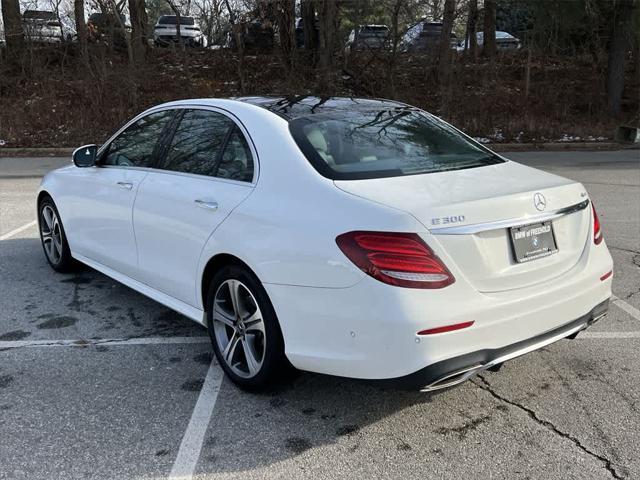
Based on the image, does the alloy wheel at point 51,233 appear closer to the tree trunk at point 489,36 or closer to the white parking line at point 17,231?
the white parking line at point 17,231

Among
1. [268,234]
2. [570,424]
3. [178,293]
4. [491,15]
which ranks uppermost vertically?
[491,15]

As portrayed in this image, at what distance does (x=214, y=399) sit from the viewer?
3.49 meters

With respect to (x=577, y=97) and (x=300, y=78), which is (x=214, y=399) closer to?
(x=300, y=78)

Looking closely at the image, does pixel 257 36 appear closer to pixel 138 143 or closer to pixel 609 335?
pixel 138 143

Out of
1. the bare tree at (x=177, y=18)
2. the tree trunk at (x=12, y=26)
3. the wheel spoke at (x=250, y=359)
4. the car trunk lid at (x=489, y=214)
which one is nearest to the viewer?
the car trunk lid at (x=489, y=214)

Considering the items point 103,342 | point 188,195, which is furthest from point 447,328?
point 103,342

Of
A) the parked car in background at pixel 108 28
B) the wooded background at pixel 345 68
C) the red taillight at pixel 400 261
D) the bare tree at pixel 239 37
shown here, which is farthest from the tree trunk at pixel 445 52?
the red taillight at pixel 400 261

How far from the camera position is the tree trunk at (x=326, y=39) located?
1839 centimetres

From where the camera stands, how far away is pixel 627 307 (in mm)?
4832

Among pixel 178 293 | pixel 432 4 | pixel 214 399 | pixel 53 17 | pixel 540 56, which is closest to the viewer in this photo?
pixel 214 399

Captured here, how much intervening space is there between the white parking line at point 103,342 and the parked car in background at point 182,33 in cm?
1729

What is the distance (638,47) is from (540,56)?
2.89m

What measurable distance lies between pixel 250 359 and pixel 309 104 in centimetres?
165

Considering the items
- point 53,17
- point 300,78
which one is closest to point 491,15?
point 300,78
